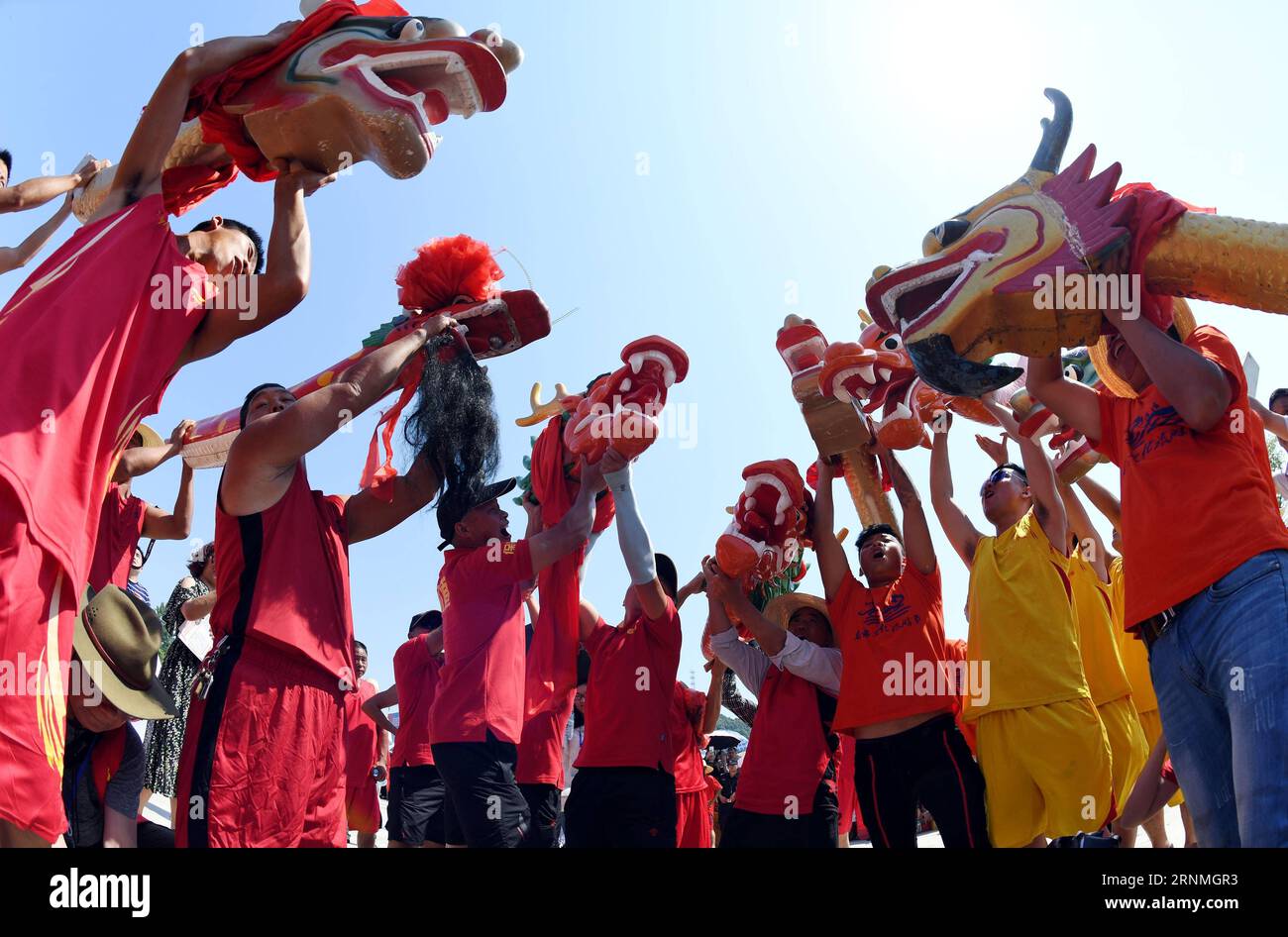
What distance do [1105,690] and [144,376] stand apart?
4292mm

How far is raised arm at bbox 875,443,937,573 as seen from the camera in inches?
186

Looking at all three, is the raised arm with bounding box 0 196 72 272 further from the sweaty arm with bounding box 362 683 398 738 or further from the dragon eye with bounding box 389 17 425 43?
the sweaty arm with bounding box 362 683 398 738

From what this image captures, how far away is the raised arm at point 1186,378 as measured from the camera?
103 inches

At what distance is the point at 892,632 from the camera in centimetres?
442

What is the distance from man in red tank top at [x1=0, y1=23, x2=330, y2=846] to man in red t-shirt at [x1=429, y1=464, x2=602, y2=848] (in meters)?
2.33

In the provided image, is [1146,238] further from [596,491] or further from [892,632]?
[596,491]

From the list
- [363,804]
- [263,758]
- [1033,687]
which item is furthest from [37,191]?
[363,804]

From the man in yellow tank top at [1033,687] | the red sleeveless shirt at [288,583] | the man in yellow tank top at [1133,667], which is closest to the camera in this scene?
the red sleeveless shirt at [288,583]

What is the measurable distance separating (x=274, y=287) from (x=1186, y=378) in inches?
88.7

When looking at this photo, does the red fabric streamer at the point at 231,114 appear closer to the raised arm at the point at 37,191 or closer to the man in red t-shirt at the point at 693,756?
the raised arm at the point at 37,191

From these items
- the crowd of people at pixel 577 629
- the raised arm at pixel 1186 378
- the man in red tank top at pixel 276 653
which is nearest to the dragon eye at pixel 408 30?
the crowd of people at pixel 577 629

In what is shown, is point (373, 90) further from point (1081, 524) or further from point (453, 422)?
point (1081, 524)

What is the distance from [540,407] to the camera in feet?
19.1

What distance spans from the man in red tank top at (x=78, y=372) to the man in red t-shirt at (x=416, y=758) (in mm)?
4330
